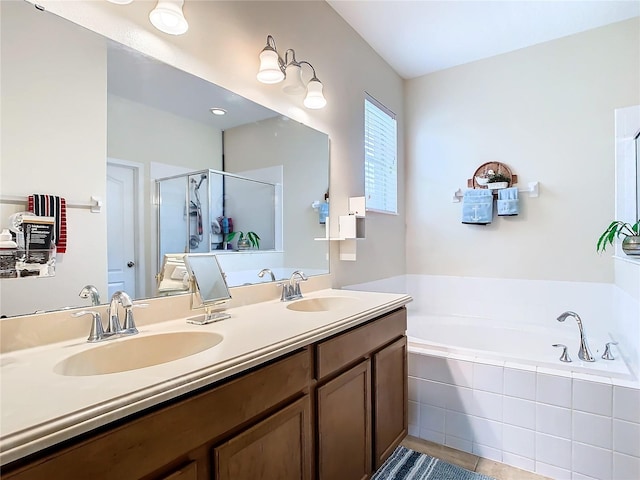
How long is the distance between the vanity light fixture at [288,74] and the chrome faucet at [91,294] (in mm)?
1214

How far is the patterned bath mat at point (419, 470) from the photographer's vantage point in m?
1.83

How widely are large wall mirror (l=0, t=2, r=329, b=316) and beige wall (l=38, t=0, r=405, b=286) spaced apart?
7 cm

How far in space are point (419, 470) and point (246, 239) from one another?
151cm

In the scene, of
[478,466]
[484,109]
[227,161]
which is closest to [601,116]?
[484,109]

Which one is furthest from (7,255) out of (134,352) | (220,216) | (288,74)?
(288,74)

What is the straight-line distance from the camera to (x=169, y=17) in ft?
4.32

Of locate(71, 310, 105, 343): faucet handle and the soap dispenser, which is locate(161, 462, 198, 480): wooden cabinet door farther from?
the soap dispenser

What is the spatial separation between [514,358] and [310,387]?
4.50 feet

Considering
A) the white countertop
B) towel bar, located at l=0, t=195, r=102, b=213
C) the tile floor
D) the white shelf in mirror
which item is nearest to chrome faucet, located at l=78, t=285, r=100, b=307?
the white countertop

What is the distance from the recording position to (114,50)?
49.3 inches

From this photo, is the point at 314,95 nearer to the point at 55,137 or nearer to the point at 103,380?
the point at 55,137

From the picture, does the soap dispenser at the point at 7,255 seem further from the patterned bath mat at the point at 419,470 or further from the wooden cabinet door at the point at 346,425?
the patterned bath mat at the point at 419,470

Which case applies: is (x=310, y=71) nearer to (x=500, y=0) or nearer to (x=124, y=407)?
(x=500, y=0)

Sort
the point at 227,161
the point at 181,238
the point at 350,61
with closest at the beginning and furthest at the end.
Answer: the point at 181,238 → the point at 227,161 → the point at 350,61
